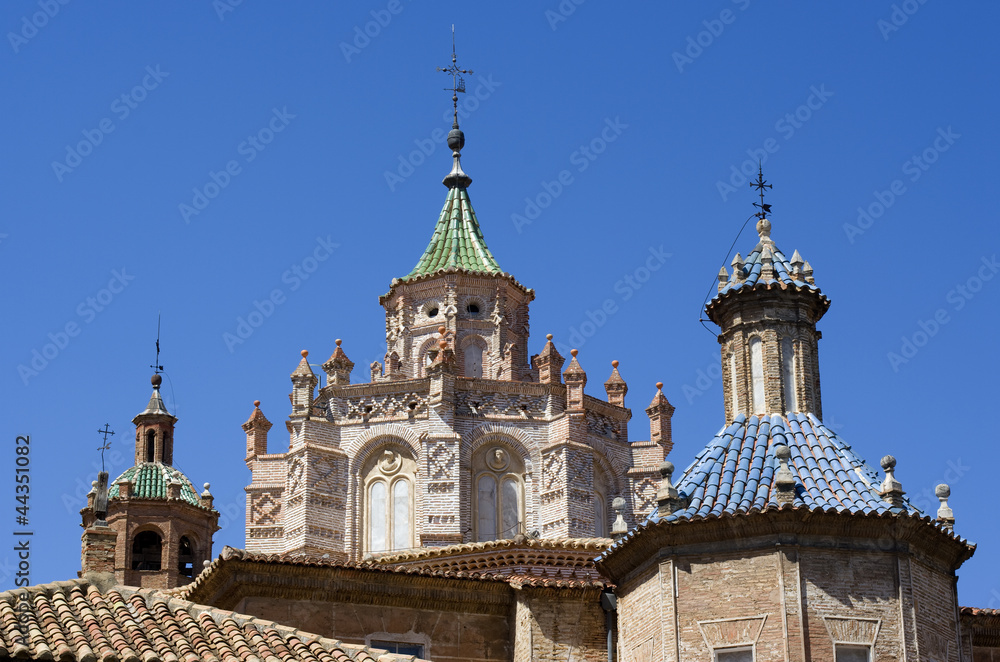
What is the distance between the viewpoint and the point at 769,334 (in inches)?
1212

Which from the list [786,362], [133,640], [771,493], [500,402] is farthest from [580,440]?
[133,640]

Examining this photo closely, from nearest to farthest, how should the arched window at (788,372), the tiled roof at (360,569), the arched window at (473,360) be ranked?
the tiled roof at (360,569), the arched window at (788,372), the arched window at (473,360)

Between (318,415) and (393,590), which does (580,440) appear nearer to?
(318,415)

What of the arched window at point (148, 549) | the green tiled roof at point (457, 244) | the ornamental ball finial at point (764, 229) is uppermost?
the green tiled roof at point (457, 244)

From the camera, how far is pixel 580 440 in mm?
47844

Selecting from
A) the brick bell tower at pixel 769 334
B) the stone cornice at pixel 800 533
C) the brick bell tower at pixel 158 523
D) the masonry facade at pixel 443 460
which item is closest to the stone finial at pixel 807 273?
the brick bell tower at pixel 769 334

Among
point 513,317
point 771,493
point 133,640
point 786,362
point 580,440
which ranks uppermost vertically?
point 513,317

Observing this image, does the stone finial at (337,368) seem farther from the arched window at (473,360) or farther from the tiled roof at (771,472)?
the tiled roof at (771,472)

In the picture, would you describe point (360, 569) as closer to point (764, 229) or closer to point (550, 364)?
point (764, 229)

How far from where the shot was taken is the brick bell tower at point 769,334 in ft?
100

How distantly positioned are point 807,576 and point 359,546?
859 inches

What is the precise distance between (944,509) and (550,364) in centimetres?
2148

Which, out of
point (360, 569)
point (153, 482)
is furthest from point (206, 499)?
point (360, 569)

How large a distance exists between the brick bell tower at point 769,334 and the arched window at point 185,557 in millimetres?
25977
